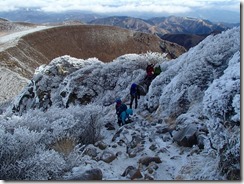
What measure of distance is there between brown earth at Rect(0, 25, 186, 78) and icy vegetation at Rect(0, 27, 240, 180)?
34.6m

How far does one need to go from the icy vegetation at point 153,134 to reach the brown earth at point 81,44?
114 feet

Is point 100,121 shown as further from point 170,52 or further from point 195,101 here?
point 170,52

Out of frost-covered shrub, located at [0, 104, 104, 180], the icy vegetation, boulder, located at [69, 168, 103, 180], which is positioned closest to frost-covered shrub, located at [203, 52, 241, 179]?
the icy vegetation

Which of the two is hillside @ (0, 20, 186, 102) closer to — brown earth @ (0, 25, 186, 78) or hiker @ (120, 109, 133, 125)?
brown earth @ (0, 25, 186, 78)

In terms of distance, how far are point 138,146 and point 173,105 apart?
10.7ft

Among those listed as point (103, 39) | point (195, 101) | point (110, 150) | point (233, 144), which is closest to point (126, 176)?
point (110, 150)

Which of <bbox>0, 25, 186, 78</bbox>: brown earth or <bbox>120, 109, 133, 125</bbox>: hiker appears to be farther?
<bbox>0, 25, 186, 78</bbox>: brown earth

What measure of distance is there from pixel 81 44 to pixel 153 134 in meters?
61.3

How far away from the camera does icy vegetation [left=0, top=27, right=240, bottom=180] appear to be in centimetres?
739

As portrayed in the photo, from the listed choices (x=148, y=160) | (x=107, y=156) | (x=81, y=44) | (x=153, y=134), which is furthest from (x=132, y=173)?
(x=81, y=44)

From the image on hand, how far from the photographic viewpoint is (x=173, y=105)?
41.4 feet

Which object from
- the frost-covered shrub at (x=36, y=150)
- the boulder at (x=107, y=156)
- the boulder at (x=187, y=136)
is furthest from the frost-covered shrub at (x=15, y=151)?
the boulder at (x=187, y=136)

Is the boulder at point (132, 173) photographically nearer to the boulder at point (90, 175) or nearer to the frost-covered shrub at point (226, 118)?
the boulder at point (90, 175)

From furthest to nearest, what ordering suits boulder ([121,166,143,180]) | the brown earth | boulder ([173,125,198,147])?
the brown earth, boulder ([173,125,198,147]), boulder ([121,166,143,180])
